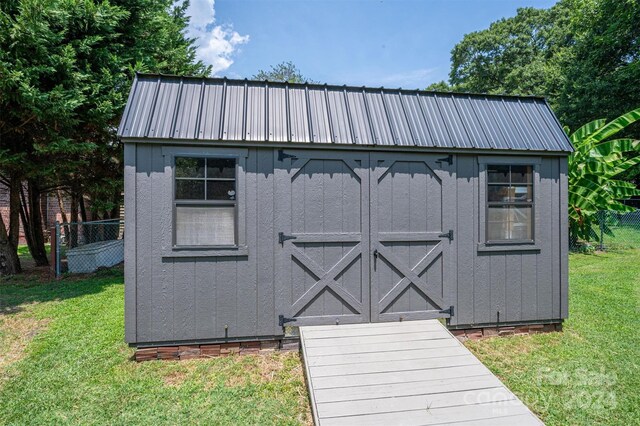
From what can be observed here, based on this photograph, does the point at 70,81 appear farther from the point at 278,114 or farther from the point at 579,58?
the point at 579,58

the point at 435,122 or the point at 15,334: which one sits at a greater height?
the point at 435,122

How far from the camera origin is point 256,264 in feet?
12.5

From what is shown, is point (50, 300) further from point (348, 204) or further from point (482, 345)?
point (482, 345)

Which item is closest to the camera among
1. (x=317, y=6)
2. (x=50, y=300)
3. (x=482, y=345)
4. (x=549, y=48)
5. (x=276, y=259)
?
(x=276, y=259)

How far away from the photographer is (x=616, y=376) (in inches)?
135

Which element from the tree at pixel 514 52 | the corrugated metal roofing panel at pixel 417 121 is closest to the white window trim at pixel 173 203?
the corrugated metal roofing panel at pixel 417 121

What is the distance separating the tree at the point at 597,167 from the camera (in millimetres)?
9256

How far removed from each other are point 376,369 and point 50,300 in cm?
646

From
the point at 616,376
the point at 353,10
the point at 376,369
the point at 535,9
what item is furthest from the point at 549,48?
the point at 376,369

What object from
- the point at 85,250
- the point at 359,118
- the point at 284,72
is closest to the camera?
the point at 359,118

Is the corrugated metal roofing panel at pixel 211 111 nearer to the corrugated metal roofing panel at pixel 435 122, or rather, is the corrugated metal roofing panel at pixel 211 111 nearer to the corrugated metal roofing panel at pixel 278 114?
the corrugated metal roofing panel at pixel 278 114

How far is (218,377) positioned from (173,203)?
6.55ft

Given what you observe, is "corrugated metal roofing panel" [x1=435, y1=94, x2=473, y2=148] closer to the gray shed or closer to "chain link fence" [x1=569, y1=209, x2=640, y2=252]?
the gray shed

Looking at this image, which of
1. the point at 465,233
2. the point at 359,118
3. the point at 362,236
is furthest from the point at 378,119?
the point at 465,233
